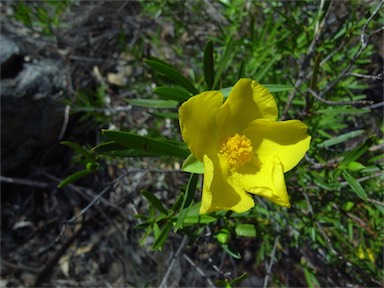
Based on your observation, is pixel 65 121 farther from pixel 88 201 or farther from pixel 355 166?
pixel 355 166

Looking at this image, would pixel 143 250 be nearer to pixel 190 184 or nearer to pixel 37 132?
pixel 37 132

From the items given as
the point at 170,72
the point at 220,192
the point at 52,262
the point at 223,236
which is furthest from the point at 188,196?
the point at 52,262

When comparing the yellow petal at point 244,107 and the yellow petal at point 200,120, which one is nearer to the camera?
the yellow petal at point 200,120

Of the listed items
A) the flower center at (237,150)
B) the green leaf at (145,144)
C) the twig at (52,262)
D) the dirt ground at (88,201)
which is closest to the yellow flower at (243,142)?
the flower center at (237,150)

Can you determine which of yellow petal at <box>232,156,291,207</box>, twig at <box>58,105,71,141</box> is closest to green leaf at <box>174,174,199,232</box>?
yellow petal at <box>232,156,291,207</box>

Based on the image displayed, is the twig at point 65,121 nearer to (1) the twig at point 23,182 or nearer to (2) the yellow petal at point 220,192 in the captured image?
(1) the twig at point 23,182
